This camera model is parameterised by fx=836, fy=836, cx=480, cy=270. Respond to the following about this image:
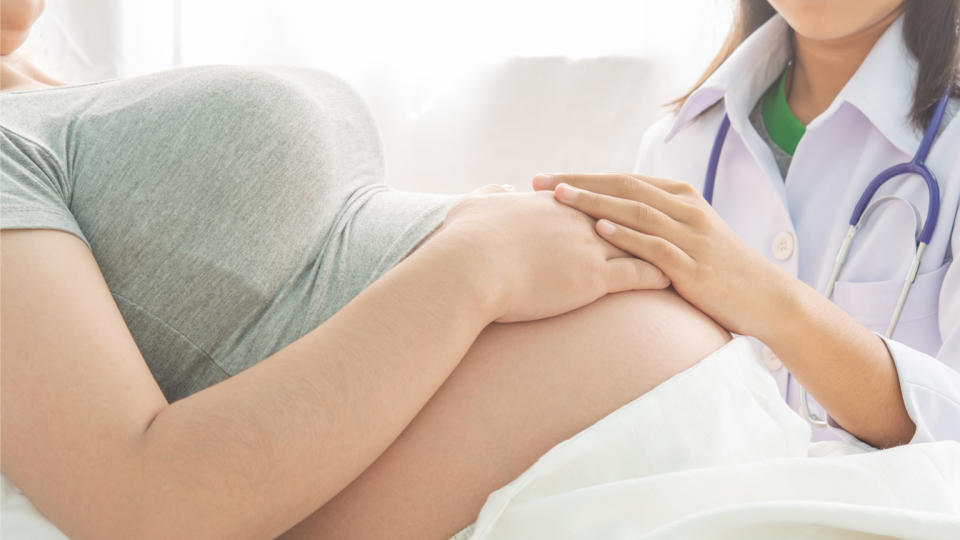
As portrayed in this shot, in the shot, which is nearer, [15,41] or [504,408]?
[504,408]

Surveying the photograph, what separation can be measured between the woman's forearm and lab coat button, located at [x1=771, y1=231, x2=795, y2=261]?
2.12ft

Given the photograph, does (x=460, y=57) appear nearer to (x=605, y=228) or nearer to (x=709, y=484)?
(x=605, y=228)

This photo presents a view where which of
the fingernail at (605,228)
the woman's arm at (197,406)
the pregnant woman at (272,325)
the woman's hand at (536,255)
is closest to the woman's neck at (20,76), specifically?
the pregnant woman at (272,325)

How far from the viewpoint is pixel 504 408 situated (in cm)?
73

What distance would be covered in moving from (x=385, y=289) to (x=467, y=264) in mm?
74

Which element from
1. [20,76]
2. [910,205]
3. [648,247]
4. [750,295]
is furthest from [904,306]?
[20,76]

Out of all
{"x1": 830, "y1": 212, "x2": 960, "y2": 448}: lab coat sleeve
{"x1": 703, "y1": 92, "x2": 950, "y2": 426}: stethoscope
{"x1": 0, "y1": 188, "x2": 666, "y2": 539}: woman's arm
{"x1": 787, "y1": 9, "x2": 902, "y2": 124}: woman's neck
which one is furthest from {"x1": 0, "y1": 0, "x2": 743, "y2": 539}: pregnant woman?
{"x1": 787, "y1": 9, "x2": 902, "y2": 124}: woman's neck

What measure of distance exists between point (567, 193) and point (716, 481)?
0.32 m

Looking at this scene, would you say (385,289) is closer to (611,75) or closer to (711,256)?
(711,256)

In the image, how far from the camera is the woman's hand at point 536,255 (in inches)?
29.3

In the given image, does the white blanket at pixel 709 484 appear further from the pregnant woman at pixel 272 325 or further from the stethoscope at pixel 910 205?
the stethoscope at pixel 910 205

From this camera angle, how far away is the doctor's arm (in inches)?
33.7

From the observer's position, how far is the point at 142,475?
0.60 metres

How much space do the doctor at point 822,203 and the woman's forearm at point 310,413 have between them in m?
0.24
